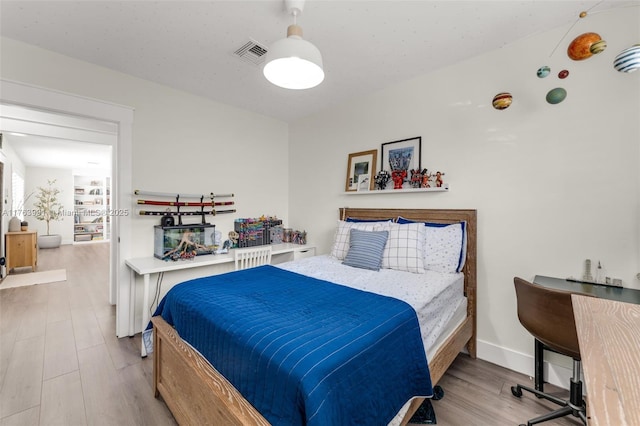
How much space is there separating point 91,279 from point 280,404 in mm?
5129

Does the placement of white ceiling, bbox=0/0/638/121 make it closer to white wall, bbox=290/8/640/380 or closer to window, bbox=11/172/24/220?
white wall, bbox=290/8/640/380

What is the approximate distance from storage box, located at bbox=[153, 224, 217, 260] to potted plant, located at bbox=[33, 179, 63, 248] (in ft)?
24.0

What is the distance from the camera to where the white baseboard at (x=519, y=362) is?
1936 mm

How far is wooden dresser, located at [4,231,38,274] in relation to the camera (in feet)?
15.6

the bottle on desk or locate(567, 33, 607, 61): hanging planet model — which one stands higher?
locate(567, 33, 607, 61): hanging planet model

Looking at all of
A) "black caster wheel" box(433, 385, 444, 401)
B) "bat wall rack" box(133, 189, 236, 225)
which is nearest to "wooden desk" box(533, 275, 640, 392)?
"black caster wheel" box(433, 385, 444, 401)

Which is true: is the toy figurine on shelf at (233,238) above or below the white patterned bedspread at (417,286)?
above

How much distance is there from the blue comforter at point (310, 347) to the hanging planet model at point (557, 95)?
5.70 feet

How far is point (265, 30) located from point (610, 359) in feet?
7.95

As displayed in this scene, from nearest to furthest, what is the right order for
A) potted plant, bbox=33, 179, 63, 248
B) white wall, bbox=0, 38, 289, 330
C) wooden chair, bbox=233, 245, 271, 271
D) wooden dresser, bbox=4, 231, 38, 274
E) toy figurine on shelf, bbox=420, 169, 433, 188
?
white wall, bbox=0, 38, 289, 330 → toy figurine on shelf, bbox=420, 169, 433, 188 → wooden chair, bbox=233, 245, 271, 271 → wooden dresser, bbox=4, 231, 38, 274 → potted plant, bbox=33, 179, 63, 248

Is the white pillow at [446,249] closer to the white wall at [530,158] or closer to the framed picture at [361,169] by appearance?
the white wall at [530,158]

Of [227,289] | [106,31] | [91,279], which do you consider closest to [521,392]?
[227,289]

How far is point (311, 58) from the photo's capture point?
139 cm

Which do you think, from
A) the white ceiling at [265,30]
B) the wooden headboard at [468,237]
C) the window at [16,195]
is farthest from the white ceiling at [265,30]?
the window at [16,195]
